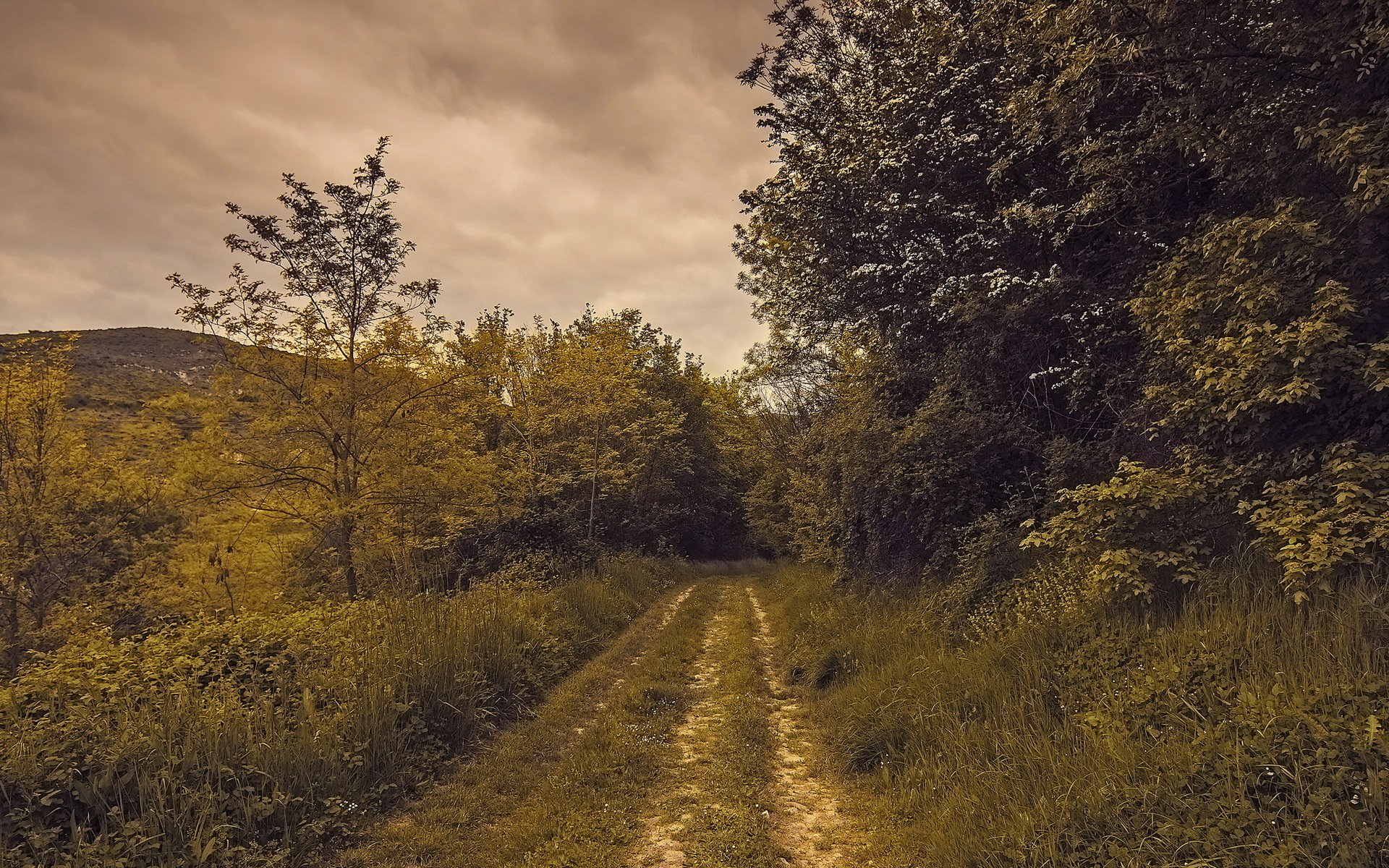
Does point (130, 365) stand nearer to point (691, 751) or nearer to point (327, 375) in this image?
point (327, 375)

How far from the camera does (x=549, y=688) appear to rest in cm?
908

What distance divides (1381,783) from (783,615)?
1260 centimetres

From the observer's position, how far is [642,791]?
18.9 feet

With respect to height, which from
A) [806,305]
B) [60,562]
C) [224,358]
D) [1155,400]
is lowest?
[60,562]

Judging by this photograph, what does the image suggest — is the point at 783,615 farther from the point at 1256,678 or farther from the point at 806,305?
the point at 1256,678

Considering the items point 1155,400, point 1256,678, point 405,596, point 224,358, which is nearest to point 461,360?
point 224,358

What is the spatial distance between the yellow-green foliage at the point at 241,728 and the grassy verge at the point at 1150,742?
4.86m

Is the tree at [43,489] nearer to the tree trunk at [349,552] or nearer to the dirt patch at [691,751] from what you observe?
the tree trunk at [349,552]

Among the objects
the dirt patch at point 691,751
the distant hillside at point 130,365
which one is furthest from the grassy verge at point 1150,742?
the distant hillside at point 130,365

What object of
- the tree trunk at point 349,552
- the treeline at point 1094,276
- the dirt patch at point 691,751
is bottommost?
the dirt patch at point 691,751

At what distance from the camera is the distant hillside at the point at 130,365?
151 ft

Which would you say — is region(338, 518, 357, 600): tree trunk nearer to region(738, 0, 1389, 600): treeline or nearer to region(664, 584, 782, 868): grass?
region(664, 584, 782, 868): grass

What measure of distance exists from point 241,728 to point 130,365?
323 ft

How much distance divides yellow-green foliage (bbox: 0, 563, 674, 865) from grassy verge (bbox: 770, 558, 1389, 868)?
4860mm
